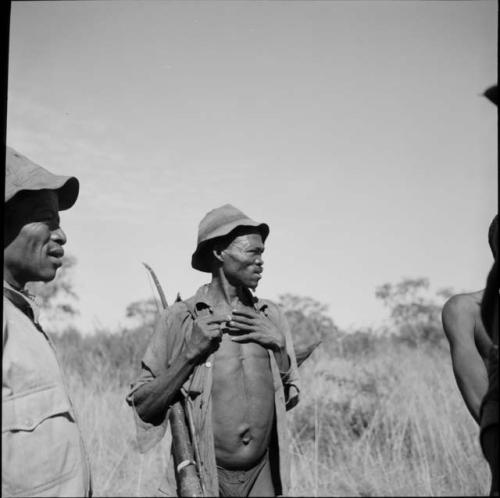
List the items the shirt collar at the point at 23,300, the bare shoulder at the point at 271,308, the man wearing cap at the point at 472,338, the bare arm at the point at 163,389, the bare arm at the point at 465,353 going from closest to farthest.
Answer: the man wearing cap at the point at 472,338 < the shirt collar at the point at 23,300 < the bare arm at the point at 465,353 < the bare arm at the point at 163,389 < the bare shoulder at the point at 271,308

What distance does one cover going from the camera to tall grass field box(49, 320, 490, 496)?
19.2 ft

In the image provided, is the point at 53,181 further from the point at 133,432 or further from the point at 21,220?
the point at 133,432

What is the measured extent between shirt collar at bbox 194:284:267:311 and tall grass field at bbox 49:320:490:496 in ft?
5.89

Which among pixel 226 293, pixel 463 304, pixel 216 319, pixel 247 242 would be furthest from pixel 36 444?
pixel 463 304

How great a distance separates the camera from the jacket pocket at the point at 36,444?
1.95 metres

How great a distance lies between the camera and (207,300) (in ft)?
11.3

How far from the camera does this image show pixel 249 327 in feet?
10.6

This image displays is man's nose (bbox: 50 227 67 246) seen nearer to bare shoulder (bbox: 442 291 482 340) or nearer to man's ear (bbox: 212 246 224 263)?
man's ear (bbox: 212 246 224 263)

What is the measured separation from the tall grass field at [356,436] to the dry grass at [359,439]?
12 mm

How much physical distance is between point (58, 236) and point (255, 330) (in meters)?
1.31

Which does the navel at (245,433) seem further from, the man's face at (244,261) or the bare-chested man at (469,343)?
the bare-chested man at (469,343)

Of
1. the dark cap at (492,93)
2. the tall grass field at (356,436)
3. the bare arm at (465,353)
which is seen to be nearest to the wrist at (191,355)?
the bare arm at (465,353)

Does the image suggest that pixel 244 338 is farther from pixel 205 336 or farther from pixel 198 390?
pixel 198 390

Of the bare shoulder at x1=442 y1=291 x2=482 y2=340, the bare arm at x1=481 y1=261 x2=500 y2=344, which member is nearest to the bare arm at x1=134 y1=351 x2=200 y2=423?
the bare shoulder at x1=442 y1=291 x2=482 y2=340
